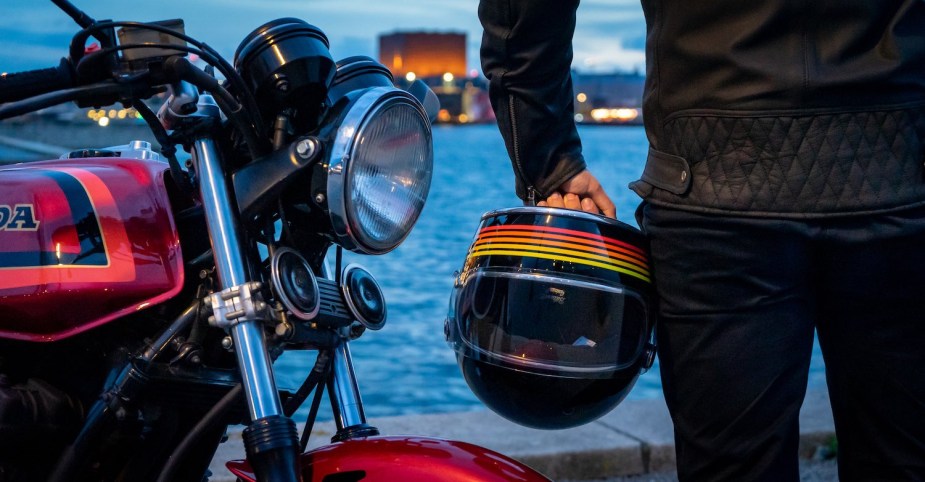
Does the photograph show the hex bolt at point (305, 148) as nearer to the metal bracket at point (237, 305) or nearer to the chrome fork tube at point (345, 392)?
the metal bracket at point (237, 305)

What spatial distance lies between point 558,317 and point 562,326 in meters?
0.02

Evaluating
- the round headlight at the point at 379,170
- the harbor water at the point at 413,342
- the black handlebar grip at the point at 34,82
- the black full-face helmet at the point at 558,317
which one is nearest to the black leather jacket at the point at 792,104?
the black full-face helmet at the point at 558,317

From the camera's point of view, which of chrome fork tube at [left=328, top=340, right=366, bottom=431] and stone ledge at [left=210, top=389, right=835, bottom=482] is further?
stone ledge at [left=210, top=389, right=835, bottom=482]

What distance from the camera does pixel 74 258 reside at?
1.52m

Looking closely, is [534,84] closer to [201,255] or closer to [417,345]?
[201,255]

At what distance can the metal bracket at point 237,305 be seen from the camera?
54.9 inches

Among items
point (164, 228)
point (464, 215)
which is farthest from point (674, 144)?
point (464, 215)

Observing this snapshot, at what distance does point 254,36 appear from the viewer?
149 centimetres

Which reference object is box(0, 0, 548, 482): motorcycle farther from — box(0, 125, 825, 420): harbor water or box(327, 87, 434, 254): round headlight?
box(0, 125, 825, 420): harbor water

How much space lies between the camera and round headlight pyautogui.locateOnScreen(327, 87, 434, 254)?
4.69 feet

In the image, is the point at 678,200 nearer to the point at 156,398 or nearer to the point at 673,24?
the point at 673,24

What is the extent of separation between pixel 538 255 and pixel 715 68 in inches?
15.5

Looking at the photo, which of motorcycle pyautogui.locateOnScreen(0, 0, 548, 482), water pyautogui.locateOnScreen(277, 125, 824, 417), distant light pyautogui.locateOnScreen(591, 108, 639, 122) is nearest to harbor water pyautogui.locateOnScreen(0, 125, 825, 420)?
water pyautogui.locateOnScreen(277, 125, 824, 417)

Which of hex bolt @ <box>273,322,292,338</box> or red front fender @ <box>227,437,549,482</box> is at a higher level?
hex bolt @ <box>273,322,292,338</box>
